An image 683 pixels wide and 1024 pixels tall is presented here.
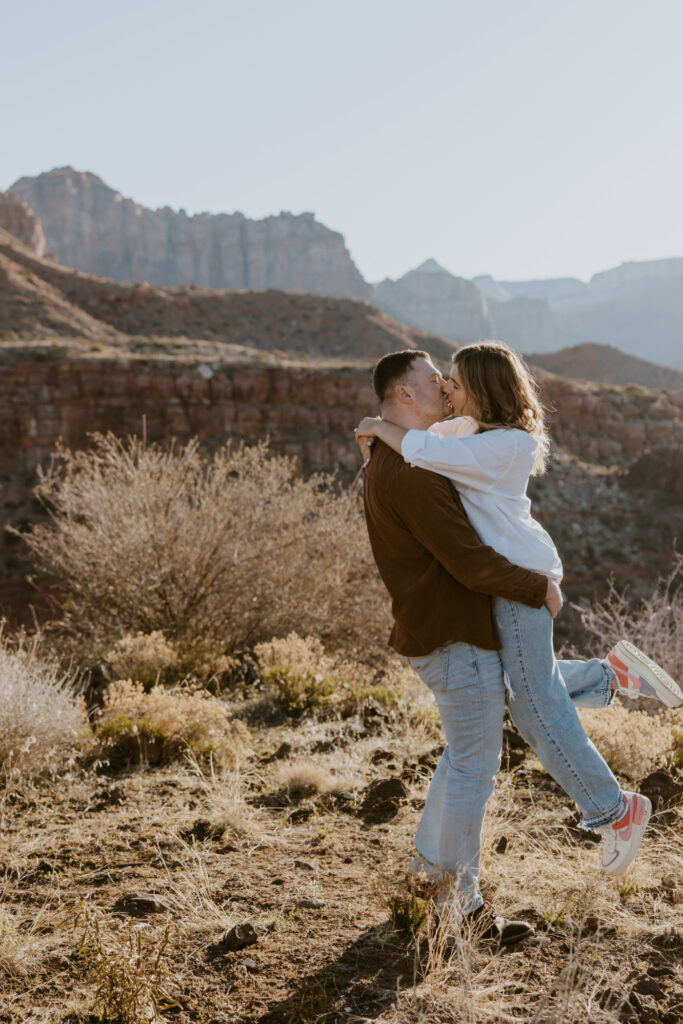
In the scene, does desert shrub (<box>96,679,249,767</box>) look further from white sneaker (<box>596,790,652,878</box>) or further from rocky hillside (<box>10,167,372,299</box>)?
rocky hillside (<box>10,167,372,299</box>)

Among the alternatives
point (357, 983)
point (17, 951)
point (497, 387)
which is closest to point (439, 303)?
point (497, 387)

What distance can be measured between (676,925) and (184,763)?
2653 millimetres

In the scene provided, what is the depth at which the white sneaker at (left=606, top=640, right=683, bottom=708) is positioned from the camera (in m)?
2.58

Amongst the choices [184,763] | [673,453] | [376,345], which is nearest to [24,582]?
[184,763]

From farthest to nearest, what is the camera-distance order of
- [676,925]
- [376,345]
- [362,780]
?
[376,345] → [362,780] → [676,925]

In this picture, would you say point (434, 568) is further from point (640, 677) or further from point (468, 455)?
point (640, 677)

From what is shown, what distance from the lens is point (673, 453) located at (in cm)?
3058

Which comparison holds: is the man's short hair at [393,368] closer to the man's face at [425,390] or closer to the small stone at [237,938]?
the man's face at [425,390]

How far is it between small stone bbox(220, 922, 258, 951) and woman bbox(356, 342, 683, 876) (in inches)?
39.1

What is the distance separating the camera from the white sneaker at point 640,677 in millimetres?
2584

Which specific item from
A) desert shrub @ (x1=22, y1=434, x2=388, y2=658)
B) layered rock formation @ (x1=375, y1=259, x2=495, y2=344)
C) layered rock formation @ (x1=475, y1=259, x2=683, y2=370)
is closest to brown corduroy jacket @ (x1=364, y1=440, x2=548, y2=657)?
desert shrub @ (x1=22, y1=434, x2=388, y2=658)

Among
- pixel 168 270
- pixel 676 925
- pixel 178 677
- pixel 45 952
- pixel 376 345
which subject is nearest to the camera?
pixel 45 952

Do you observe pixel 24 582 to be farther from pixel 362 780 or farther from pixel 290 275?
pixel 290 275

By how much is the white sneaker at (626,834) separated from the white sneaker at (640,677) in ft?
1.14
